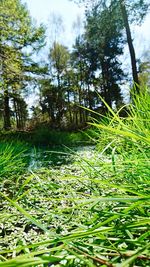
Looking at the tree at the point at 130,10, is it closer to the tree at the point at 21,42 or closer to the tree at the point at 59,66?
the tree at the point at 21,42

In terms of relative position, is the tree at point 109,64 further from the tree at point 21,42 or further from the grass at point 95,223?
the grass at point 95,223

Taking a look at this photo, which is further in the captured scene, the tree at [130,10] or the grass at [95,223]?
the tree at [130,10]

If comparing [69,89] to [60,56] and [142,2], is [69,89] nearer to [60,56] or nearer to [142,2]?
[60,56]

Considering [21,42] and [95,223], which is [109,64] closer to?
[21,42]

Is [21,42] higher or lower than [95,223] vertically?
higher

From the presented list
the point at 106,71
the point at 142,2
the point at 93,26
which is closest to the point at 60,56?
the point at 106,71

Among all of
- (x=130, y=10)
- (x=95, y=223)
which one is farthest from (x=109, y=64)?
(x=95, y=223)

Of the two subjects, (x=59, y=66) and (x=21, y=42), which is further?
(x=59, y=66)

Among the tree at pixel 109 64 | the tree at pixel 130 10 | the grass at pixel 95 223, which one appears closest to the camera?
the grass at pixel 95 223

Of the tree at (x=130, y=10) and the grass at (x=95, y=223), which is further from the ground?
the tree at (x=130, y=10)

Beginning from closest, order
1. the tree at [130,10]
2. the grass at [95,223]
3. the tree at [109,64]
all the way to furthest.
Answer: the grass at [95,223], the tree at [130,10], the tree at [109,64]

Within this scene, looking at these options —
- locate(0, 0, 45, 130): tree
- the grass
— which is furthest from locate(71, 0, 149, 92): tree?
the grass

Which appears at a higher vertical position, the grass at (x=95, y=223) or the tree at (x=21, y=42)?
the tree at (x=21, y=42)

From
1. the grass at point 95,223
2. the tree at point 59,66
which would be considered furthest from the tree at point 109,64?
the grass at point 95,223
